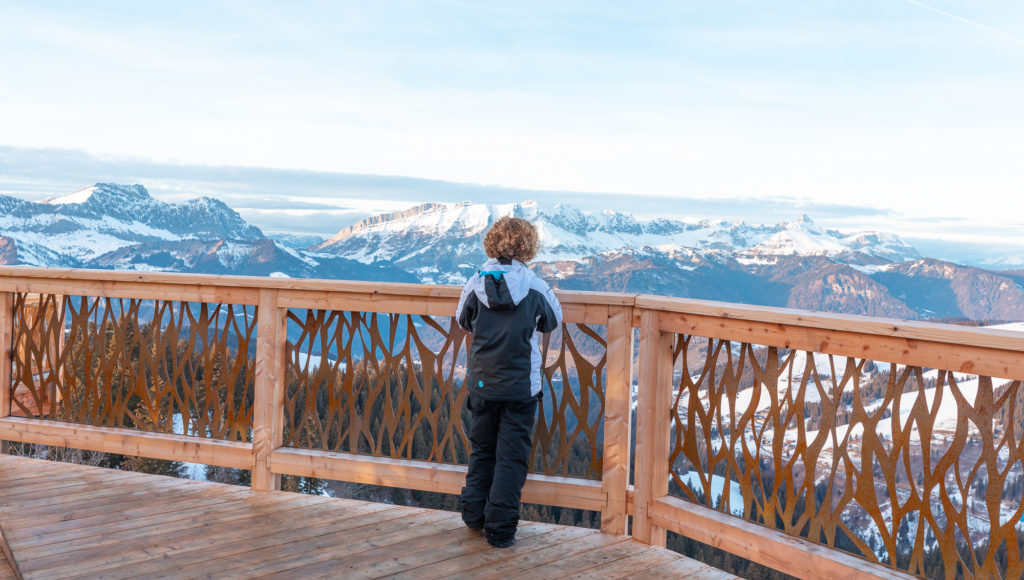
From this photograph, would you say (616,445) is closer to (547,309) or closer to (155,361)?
(547,309)

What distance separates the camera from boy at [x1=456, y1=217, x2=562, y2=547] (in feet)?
10.2

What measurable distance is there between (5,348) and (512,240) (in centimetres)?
365

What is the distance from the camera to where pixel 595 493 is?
351 centimetres

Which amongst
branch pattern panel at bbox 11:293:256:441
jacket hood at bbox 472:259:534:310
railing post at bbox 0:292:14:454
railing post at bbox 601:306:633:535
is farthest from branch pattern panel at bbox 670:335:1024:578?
railing post at bbox 0:292:14:454

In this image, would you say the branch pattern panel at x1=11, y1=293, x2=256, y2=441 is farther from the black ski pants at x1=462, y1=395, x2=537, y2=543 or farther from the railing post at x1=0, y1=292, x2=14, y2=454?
the black ski pants at x1=462, y1=395, x2=537, y2=543

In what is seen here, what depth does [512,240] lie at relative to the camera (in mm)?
3148

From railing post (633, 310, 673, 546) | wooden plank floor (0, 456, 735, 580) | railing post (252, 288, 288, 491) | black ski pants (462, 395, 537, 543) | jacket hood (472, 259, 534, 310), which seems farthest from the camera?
railing post (252, 288, 288, 491)

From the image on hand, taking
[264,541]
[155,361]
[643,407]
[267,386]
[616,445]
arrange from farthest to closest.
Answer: [155,361] < [267,386] < [616,445] < [643,407] < [264,541]

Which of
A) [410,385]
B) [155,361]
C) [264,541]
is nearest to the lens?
[264,541]

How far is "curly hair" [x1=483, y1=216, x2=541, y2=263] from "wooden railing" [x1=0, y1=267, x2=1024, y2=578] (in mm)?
374

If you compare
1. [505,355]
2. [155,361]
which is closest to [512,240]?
[505,355]

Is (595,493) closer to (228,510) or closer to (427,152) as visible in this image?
(228,510)

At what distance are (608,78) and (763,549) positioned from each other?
142333 millimetres

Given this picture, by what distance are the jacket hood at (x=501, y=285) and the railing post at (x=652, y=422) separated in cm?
66
